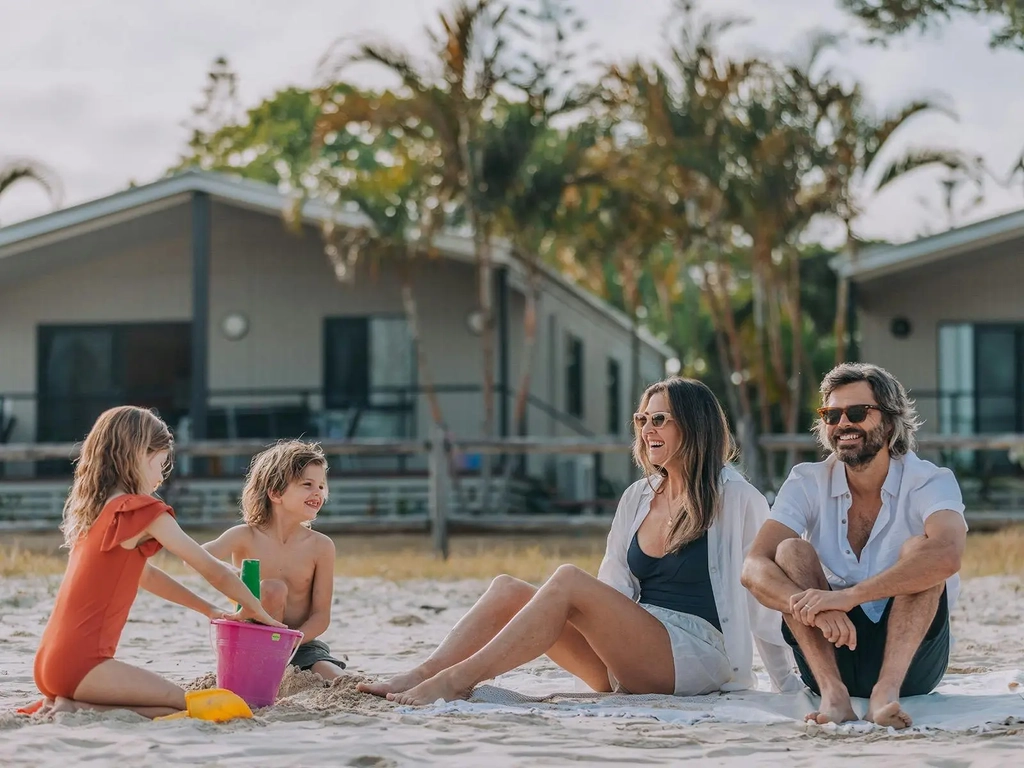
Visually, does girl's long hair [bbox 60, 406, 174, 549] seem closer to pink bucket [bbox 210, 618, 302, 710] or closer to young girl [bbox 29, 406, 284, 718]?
young girl [bbox 29, 406, 284, 718]

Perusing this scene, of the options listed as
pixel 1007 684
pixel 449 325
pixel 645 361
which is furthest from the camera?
pixel 645 361

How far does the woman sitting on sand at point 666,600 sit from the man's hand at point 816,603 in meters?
0.49

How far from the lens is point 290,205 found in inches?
683

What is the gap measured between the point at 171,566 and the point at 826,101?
9.46 metres

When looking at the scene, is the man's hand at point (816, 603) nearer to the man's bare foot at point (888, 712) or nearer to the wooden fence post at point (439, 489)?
the man's bare foot at point (888, 712)

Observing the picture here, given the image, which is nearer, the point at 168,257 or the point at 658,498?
the point at 658,498

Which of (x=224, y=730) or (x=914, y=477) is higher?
(x=914, y=477)

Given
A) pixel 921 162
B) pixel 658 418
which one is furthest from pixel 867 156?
pixel 658 418

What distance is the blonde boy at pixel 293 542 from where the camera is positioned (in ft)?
18.8

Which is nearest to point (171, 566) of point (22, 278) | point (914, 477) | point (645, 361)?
point (914, 477)

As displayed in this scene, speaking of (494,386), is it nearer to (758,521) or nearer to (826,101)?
(826,101)

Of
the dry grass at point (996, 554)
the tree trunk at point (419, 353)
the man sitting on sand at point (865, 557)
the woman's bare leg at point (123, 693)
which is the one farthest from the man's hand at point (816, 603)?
the tree trunk at point (419, 353)

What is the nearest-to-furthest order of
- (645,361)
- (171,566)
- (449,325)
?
1. (171,566)
2. (449,325)
3. (645,361)

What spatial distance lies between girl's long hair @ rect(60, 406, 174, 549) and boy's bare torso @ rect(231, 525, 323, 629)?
0.87 m
